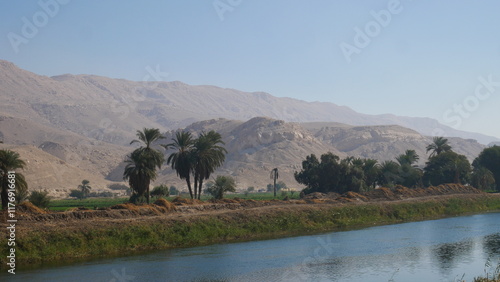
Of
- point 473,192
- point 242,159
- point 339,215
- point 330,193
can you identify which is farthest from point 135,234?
point 242,159

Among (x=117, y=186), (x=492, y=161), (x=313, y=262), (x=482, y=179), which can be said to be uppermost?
(x=492, y=161)

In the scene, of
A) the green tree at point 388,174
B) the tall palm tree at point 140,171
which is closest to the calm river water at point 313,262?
the tall palm tree at point 140,171

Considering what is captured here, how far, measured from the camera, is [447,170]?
102 metres

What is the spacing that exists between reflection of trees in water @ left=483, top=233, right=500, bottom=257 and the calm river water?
1 cm

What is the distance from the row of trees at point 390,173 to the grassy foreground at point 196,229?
55.9ft

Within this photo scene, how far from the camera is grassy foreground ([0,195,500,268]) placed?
128 ft

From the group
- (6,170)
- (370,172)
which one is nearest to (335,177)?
(370,172)

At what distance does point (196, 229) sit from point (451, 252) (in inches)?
815

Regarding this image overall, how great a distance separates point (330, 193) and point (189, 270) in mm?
53873

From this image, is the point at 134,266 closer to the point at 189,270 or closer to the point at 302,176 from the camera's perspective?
the point at 189,270

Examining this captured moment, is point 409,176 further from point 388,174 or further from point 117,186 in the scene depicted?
point 117,186

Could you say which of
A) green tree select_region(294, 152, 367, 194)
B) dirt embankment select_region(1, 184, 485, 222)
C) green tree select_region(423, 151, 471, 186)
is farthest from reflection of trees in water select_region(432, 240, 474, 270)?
green tree select_region(423, 151, 471, 186)

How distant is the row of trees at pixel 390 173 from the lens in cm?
9012

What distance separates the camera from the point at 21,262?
1457 inches
